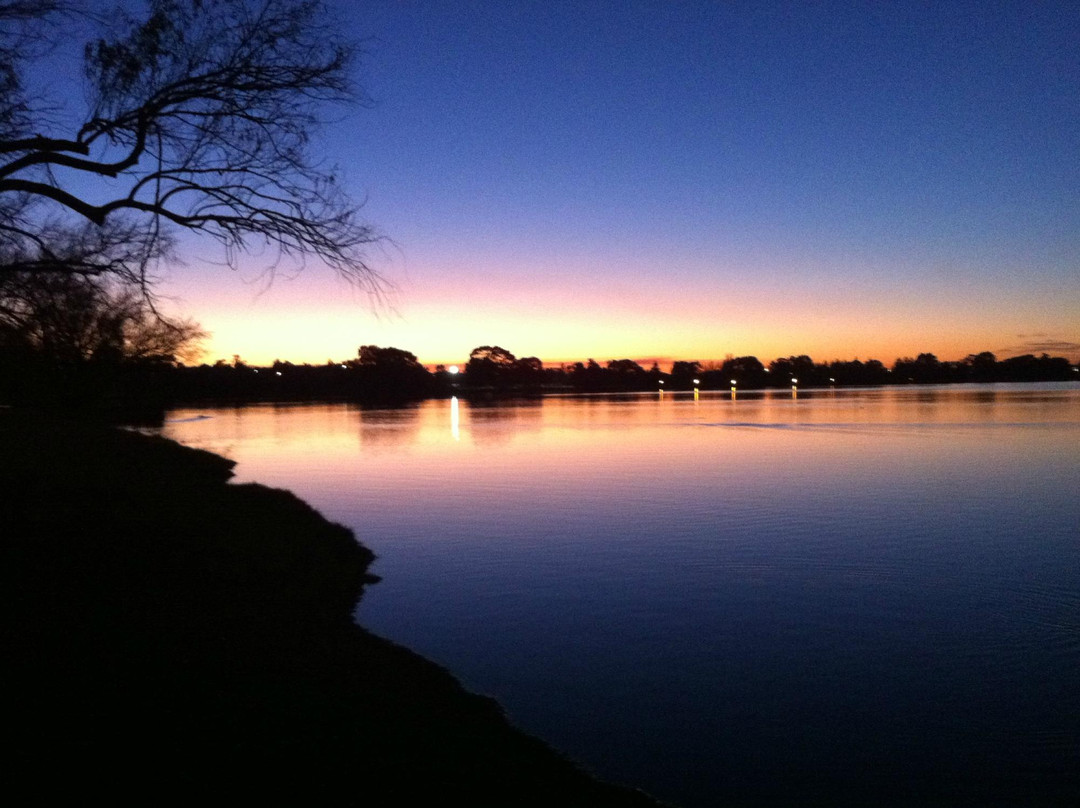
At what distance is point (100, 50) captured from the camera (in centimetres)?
891

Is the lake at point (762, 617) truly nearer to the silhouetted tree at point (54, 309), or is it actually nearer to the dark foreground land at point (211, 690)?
the dark foreground land at point (211, 690)

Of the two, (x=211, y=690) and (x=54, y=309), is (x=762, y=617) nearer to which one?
(x=211, y=690)

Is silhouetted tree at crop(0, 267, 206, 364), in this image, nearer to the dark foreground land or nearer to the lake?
the dark foreground land

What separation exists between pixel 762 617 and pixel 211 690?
744cm

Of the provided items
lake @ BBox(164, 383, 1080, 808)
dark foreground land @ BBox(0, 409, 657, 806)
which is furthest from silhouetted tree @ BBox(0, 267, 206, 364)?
lake @ BBox(164, 383, 1080, 808)

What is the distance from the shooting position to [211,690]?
7.08m

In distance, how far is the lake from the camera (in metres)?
7.61

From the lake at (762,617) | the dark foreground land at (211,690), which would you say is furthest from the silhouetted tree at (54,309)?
the lake at (762,617)

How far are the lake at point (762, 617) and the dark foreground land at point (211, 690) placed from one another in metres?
0.98

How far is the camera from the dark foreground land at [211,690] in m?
5.64

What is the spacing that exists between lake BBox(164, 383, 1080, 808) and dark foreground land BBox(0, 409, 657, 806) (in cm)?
98

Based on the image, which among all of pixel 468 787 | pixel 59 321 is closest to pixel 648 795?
pixel 468 787

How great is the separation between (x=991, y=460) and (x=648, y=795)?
29476mm

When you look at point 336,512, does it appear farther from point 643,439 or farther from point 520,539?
point 643,439
